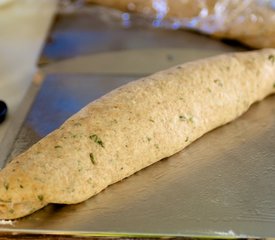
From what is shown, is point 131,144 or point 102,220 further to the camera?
point 131,144

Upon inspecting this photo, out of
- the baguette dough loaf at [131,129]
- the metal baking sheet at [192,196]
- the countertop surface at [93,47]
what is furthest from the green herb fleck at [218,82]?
the countertop surface at [93,47]

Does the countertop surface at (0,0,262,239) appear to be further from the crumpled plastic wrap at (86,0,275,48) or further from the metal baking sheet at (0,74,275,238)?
the metal baking sheet at (0,74,275,238)

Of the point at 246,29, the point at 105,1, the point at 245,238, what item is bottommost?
the point at 245,238

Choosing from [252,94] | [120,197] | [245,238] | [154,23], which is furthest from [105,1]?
[245,238]

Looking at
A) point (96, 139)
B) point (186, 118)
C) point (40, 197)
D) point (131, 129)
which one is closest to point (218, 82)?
point (186, 118)

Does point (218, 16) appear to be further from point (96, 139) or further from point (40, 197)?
point (40, 197)

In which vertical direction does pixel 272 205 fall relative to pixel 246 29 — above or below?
below

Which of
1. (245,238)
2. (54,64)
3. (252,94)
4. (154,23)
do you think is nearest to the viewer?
(245,238)

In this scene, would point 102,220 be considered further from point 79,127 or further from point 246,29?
point 246,29
